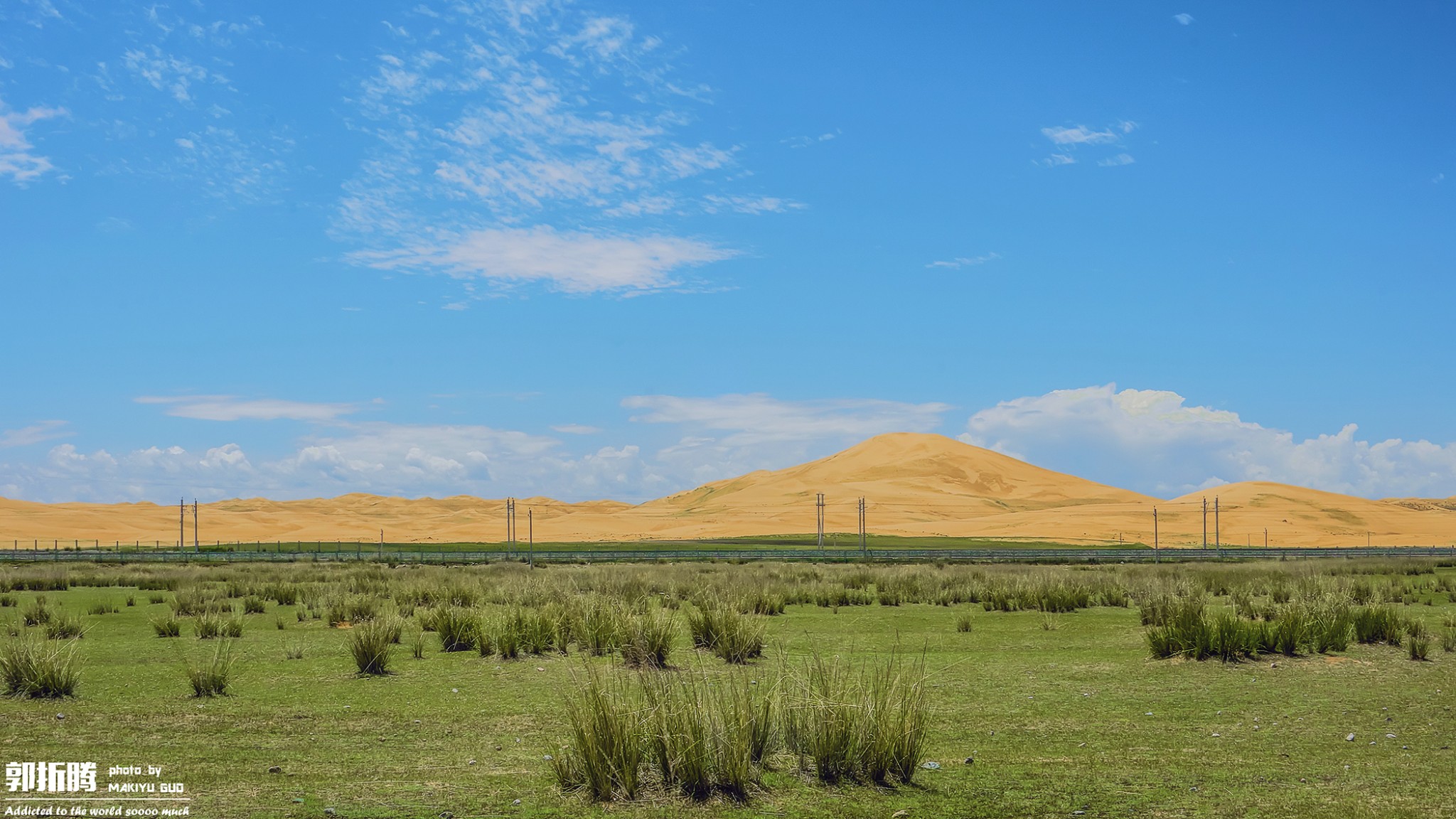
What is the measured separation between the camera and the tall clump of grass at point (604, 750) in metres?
7.51

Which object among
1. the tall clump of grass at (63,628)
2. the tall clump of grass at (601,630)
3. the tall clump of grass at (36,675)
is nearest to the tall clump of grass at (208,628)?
the tall clump of grass at (63,628)

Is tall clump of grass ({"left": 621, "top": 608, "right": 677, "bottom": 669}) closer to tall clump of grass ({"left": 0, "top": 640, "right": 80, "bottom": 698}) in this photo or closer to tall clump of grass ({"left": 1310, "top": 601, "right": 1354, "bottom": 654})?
tall clump of grass ({"left": 0, "top": 640, "right": 80, "bottom": 698})

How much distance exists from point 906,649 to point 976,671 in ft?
9.01

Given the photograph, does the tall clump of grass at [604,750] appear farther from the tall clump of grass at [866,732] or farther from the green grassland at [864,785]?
the tall clump of grass at [866,732]

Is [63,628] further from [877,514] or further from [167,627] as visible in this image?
[877,514]

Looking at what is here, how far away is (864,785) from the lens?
791cm

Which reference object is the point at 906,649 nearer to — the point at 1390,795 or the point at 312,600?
the point at 1390,795

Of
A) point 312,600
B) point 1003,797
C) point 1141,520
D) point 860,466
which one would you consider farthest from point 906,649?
point 860,466

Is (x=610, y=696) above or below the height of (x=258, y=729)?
above

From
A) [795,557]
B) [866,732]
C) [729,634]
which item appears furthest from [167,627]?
[795,557]

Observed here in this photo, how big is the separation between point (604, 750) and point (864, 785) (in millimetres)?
1959

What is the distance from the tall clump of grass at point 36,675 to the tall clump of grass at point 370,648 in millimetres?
3130

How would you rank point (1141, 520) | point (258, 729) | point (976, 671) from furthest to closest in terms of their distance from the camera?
point (1141, 520), point (976, 671), point (258, 729)

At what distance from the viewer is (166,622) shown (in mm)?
19000
